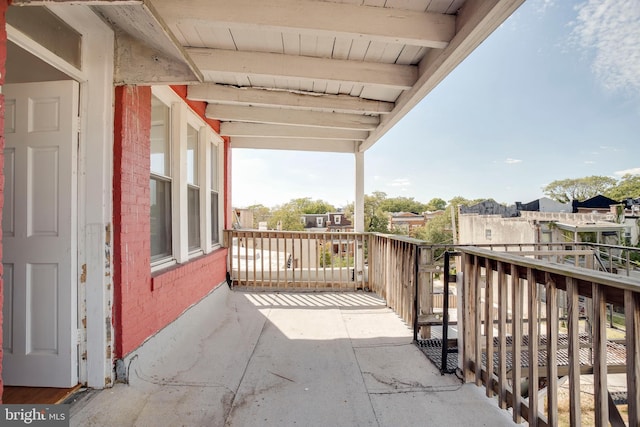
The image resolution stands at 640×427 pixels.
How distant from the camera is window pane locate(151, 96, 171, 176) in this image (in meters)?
2.72

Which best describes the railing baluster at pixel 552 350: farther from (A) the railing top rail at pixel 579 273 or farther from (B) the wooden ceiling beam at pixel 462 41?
(B) the wooden ceiling beam at pixel 462 41

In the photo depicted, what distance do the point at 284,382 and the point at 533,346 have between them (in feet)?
5.50

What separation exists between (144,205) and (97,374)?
4.17ft

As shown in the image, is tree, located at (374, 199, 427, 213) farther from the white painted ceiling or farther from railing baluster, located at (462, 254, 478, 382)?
railing baluster, located at (462, 254, 478, 382)

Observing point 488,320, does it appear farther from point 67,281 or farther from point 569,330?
point 67,281

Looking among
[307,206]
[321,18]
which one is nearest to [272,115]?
[321,18]

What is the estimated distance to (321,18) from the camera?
6.60ft

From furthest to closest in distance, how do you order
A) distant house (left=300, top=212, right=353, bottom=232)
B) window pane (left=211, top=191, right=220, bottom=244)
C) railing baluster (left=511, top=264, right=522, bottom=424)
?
distant house (left=300, top=212, right=353, bottom=232) → window pane (left=211, top=191, right=220, bottom=244) → railing baluster (left=511, top=264, right=522, bottom=424)

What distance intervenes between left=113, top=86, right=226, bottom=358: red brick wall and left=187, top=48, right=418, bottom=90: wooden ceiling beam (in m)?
0.65

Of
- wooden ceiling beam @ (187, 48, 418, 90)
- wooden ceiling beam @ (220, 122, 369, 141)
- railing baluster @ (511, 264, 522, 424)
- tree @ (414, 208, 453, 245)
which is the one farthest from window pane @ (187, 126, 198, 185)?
tree @ (414, 208, 453, 245)

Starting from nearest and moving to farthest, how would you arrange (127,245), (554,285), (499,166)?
1. (554,285)
2. (127,245)
3. (499,166)

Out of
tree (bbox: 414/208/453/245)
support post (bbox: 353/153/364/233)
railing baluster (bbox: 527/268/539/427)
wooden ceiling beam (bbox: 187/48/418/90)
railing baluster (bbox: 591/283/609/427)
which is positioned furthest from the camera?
tree (bbox: 414/208/453/245)

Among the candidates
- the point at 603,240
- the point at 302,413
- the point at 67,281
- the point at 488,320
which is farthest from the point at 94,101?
the point at 603,240

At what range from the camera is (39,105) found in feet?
6.12
